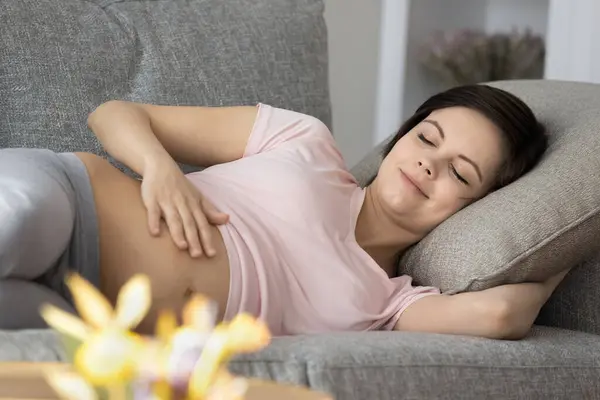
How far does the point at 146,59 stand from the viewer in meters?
1.92

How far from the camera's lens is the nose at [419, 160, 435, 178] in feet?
5.51

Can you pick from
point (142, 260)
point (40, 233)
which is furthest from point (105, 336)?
point (142, 260)

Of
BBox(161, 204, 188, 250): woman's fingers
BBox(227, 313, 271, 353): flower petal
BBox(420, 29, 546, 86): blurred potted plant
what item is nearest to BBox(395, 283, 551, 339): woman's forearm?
BBox(161, 204, 188, 250): woman's fingers

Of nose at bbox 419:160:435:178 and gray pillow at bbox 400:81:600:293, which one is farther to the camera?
nose at bbox 419:160:435:178

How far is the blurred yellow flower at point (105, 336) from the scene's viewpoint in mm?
504

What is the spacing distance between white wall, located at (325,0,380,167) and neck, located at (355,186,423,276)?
1.41 m

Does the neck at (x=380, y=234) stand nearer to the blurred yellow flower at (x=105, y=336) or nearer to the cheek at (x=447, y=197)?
the cheek at (x=447, y=197)

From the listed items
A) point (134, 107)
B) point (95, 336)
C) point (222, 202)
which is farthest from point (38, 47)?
point (95, 336)

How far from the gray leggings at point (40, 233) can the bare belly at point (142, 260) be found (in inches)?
1.0

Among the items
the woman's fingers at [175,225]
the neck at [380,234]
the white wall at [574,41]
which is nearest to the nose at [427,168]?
the neck at [380,234]

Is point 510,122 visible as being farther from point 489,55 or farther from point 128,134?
point 489,55

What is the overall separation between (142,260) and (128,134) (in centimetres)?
28

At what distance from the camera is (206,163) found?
1755 mm

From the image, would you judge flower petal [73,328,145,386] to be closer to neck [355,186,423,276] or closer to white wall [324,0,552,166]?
neck [355,186,423,276]
